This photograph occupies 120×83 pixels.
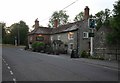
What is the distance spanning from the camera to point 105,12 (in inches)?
3415

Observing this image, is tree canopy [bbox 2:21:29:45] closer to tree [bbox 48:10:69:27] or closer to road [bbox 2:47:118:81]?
tree [bbox 48:10:69:27]

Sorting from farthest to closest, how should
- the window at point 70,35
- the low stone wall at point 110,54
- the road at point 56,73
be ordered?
the window at point 70,35 < the low stone wall at point 110,54 < the road at point 56,73

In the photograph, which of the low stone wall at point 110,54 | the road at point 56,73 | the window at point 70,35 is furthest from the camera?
the window at point 70,35

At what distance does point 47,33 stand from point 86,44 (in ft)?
88.5

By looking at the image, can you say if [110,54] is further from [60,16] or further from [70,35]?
[60,16]

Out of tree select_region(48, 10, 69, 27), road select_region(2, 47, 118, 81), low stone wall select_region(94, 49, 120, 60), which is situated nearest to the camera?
road select_region(2, 47, 118, 81)

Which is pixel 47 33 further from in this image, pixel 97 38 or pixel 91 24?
pixel 91 24

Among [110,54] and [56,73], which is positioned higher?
[110,54]

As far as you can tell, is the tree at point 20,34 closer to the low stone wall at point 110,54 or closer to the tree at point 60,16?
the tree at point 60,16

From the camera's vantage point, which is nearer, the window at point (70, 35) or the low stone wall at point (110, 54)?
the low stone wall at point (110, 54)

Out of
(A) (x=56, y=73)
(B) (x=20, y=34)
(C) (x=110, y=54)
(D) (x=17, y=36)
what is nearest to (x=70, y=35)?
(C) (x=110, y=54)

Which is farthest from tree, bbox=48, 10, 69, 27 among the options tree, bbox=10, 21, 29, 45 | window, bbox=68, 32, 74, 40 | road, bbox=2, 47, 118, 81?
road, bbox=2, 47, 118, 81

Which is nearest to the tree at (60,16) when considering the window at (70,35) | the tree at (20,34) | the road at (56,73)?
the tree at (20,34)

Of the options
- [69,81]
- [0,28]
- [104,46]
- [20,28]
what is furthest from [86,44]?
[0,28]
